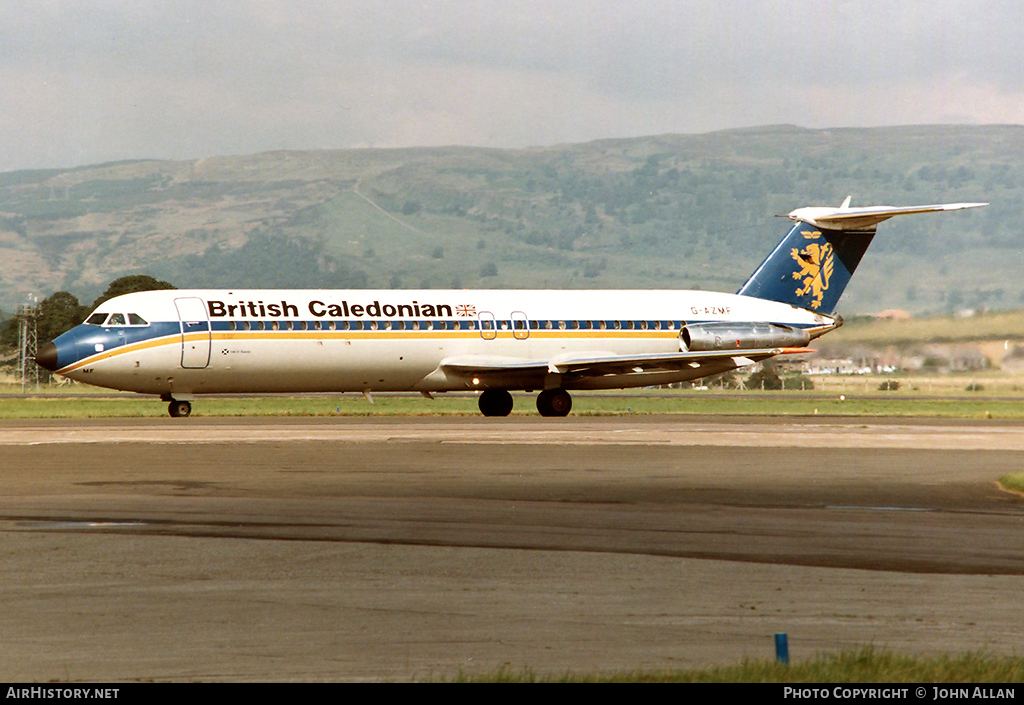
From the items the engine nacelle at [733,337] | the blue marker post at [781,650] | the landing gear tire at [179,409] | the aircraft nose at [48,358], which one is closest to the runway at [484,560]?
the blue marker post at [781,650]

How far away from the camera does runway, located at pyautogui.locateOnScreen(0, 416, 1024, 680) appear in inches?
384

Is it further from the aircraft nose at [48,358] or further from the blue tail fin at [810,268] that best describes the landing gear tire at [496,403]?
the aircraft nose at [48,358]

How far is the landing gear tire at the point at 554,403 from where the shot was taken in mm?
46562

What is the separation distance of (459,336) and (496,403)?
4.02 meters

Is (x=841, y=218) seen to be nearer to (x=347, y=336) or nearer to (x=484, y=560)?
(x=347, y=336)

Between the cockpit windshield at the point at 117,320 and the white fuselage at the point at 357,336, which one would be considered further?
the cockpit windshield at the point at 117,320

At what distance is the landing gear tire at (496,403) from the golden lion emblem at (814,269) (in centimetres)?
1285

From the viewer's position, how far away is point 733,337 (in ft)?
155

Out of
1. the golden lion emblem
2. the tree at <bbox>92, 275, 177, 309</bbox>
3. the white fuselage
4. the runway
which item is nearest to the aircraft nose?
the white fuselage

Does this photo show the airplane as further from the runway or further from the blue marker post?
the blue marker post

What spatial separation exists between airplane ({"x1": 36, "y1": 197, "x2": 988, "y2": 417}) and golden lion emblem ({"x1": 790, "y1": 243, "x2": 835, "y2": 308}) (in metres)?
0.05

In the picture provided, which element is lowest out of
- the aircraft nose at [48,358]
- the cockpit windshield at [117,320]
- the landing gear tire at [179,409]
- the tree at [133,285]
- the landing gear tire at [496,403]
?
the landing gear tire at [496,403]

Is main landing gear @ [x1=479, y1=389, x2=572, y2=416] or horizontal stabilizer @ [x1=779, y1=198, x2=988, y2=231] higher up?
horizontal stabilizer @ [x1=779, y1=198, x2=988, y2=231]
